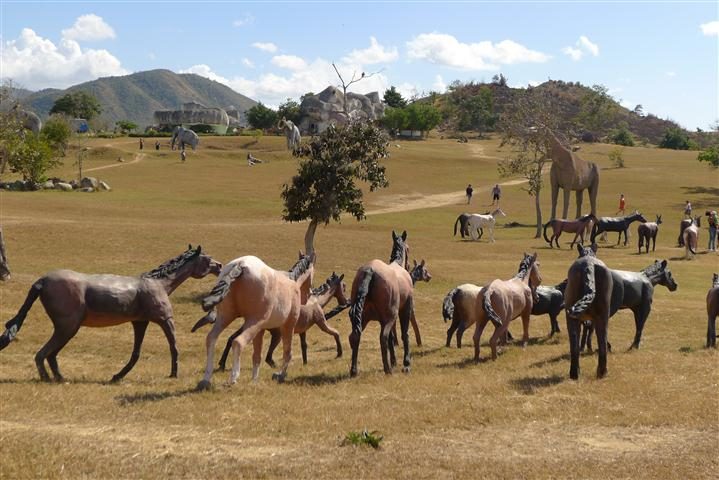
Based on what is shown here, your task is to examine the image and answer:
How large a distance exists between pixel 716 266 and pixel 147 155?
209 ft

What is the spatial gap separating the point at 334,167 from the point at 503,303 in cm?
1090

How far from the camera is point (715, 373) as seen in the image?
1424cm

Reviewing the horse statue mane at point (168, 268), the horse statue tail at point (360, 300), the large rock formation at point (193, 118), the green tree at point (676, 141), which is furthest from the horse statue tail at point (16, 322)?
the green tree at point (676, 141)

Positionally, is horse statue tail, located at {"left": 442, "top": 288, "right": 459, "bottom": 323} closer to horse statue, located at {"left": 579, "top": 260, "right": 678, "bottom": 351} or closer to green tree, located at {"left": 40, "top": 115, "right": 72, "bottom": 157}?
horse statue, located at {"left": 579, "top": 260, "right": 678, "bottom": 351}

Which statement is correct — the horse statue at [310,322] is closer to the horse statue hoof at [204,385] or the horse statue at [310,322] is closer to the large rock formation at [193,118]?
the horse statue hoof at [204,385]

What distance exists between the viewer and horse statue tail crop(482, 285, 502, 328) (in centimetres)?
1491

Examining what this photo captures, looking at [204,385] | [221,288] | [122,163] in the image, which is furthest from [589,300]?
[122,163]

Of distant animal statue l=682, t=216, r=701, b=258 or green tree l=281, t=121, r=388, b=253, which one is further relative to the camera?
distant animal statue l=682, t=216, r=701, b=258

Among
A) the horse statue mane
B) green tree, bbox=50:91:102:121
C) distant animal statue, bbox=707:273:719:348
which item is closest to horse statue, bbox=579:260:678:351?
distant animal statue, bbox=707:273:719:348

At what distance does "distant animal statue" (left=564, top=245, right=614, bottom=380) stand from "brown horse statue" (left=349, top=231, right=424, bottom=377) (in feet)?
10.0

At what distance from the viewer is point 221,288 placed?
11727 millimetres

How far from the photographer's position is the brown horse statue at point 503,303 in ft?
50.0

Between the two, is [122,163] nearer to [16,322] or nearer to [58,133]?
[58,133]

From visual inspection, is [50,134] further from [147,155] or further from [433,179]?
[433,179]
